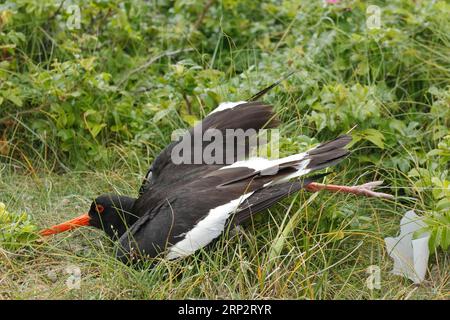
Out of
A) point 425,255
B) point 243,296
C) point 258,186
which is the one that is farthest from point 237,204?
point 425,255

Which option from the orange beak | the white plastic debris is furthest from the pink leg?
the orange beak

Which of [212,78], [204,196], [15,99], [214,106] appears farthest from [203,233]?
[15,99]

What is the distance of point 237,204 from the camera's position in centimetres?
464

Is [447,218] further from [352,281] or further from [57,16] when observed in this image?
[57,16]

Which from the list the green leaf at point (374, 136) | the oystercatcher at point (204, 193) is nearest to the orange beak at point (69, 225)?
the oystercatcher at point (204, 193)

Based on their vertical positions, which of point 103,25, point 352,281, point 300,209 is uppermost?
point 103,25

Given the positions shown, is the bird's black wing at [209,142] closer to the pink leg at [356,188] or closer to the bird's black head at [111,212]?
the bird's black head at [111,212]

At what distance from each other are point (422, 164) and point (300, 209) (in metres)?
0.93

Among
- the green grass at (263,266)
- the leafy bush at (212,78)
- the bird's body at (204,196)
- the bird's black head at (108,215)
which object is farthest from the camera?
the leafy bush at (212,78)

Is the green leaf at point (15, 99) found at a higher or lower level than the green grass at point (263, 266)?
higher

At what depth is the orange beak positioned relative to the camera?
16.1 ft

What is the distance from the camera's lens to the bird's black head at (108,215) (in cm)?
502

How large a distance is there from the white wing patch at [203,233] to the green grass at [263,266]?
0.05 m

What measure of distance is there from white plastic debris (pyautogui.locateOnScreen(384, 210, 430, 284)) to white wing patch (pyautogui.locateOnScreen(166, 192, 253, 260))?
2.72 ft
